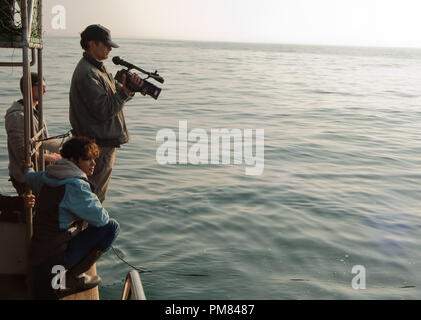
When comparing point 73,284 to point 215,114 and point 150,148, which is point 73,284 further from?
point 215,114

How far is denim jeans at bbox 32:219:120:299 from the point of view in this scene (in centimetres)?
395

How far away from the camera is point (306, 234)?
8.16 metres

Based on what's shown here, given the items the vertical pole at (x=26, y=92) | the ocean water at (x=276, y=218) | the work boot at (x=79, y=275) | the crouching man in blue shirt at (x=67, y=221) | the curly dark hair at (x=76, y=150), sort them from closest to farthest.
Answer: the crouching man in blue shirt at (x=67, y=221) → the curly dark hair at (x=76, y=150) → the vertical pole at (x=26, y=92) → the work boot at (x=79, y=275) → the ocean water at (x=276, y=218)

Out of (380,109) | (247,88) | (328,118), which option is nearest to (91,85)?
(328,118)

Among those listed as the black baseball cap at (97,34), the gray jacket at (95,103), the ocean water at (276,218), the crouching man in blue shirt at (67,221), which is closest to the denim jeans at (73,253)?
the crouching man in blue shirt at (67,221)

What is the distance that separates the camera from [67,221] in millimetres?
3840

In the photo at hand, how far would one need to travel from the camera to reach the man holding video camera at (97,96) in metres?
5.16

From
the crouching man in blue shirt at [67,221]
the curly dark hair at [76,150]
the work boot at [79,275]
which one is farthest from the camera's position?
the work boot at [79,275]

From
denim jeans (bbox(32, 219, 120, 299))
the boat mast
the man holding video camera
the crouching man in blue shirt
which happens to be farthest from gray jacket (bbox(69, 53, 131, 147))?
denim jeans (bbox(32, 219, 120, 299))

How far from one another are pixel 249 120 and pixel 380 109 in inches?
373

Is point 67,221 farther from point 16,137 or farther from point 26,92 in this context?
point 16,137

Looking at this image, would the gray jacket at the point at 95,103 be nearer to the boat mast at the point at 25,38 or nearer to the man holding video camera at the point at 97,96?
the man holding video camera at the point at 97,96
